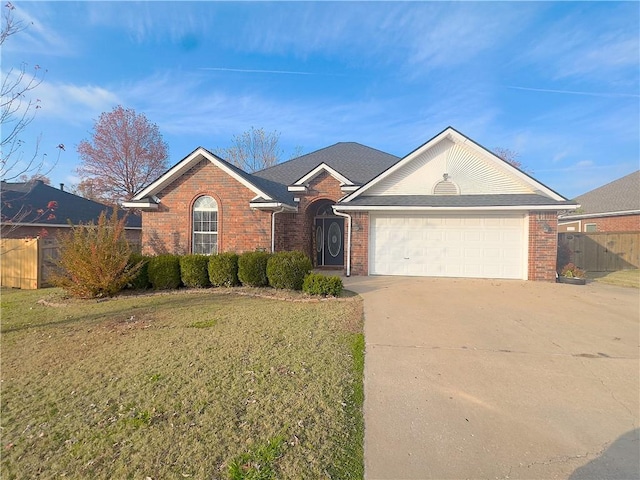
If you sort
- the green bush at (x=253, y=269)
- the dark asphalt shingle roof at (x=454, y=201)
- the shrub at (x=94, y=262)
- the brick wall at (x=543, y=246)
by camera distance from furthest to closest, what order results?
the dark asphalt shingle roof at (x=454, y=201)
the brick wall at (x=543, y=246)
the green bush at (x=253, y=269)
the shrub at (x=94, y=262)

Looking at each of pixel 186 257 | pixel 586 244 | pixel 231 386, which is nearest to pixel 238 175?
pixel 186 257

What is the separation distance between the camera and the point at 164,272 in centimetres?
998

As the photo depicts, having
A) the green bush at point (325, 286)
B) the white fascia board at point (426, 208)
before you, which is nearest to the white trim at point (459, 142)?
the white fascia board at point (426, 208)

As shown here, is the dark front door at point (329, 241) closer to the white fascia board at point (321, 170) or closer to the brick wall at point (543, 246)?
the white fascia board at point (321, 170)

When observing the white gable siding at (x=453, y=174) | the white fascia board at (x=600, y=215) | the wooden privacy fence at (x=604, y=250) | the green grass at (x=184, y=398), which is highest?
the white gable siding at (x=453, y=174)

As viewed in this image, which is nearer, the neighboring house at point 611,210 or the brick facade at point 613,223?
the brick facade at point 613,223

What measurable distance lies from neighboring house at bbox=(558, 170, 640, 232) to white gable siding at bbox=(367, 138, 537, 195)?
35.4ft

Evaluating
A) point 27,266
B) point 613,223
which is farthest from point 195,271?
point 613,223

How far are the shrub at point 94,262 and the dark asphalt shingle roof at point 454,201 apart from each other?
7701 mm

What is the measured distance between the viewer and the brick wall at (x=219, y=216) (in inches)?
508

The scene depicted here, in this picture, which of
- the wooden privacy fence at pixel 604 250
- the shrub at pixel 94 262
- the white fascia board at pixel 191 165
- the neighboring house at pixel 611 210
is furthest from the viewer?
the neighboring house at pixel 611 210

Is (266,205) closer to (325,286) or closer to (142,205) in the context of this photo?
(325,286)

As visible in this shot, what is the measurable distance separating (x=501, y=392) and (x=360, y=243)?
8625mm

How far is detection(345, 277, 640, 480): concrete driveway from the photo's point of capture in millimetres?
2682
